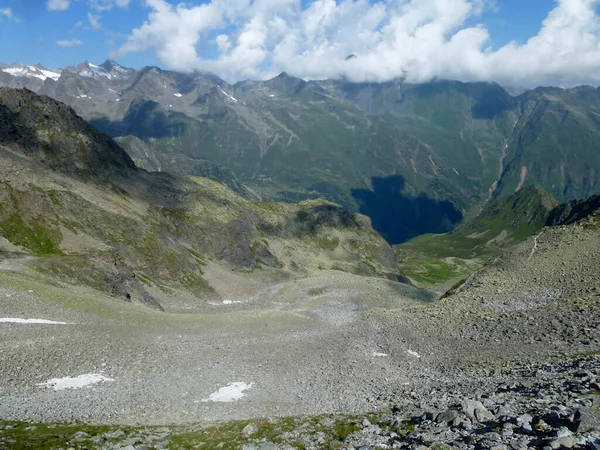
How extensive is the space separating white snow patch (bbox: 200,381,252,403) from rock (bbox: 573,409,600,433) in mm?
21369

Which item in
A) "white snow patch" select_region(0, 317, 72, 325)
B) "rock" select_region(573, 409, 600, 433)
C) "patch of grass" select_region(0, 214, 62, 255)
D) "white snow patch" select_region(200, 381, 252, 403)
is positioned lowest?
"white snow patch" select_region(200, 381, 252, 403)

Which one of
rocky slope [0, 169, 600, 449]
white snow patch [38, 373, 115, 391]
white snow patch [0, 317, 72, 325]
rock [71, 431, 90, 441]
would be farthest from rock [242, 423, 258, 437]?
white snow patch [0, 317, 72, 325]

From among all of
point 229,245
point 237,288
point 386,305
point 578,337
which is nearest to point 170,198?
point 229,245

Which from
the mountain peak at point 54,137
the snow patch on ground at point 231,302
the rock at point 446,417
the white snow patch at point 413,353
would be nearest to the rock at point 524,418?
the rock at point 446,417

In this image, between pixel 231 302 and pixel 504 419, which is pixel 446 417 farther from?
pixel 231 302

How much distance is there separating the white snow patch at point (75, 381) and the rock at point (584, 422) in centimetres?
2914

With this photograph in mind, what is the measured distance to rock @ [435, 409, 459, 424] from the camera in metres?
21.9

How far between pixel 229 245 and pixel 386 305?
228ft

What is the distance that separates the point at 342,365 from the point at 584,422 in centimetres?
2475

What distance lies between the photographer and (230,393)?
33.8 metres

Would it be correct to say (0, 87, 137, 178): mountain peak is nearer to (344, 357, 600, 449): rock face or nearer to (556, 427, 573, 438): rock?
(344, 357, 600, 449): rock face

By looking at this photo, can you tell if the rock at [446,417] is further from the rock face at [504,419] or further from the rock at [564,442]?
the rock at [564,442]

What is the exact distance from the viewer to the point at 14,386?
102ft

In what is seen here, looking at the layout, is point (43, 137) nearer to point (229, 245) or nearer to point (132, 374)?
point (229, 245)
